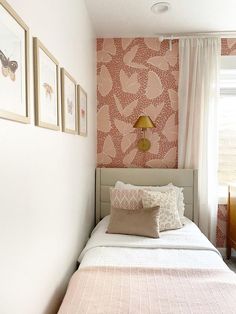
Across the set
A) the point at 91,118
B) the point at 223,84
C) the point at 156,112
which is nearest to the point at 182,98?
the point at 156,112

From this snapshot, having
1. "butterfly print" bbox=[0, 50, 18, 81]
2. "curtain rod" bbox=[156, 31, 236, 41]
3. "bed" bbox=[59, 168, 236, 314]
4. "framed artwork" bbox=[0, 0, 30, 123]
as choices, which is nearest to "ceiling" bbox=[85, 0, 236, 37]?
"curtain rod" bbox=[156, 31, 236, 41]

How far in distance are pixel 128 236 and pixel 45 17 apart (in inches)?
66.3

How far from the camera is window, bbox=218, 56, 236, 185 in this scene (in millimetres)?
3277

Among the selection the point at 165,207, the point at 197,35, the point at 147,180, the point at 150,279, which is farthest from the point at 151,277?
the point at 197,35

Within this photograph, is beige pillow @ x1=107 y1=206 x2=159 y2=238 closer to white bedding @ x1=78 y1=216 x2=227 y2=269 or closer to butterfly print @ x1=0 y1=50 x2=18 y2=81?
white bedding @ x1=78 y1=216 x2=227 y2=269

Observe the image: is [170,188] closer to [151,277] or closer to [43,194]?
[151,277]

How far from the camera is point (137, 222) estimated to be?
234cm

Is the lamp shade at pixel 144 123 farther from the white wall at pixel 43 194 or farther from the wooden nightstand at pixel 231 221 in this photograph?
the wooden nightstand at pixel 231 221

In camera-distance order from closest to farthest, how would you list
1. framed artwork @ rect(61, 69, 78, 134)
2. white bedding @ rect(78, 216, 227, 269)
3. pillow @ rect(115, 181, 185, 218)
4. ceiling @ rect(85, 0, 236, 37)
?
1. framed artwork @ rect(61, 69, 78, 134)
2. white bedding @ rect(78, 216, 227, 269)
3. ceiling @ rect(85, 0, 236, 37)
4. pillow @ rect(115, 181, 185, 218)

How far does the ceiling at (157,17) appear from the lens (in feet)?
8.09

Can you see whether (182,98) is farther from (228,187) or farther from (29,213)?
(29,213)

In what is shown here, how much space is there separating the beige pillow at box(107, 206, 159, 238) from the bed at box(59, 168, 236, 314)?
57mm

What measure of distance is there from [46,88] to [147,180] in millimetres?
1956

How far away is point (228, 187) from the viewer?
3.14 m
